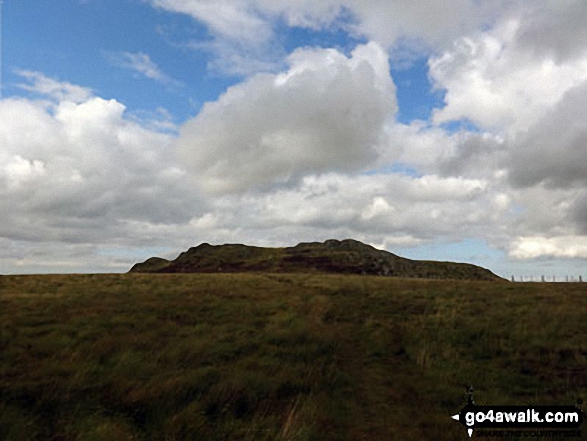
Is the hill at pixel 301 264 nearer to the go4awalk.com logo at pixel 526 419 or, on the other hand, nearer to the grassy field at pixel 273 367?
the grassy field at pixel 273 367

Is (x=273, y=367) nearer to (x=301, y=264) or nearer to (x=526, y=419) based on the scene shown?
(x=526, y=419)

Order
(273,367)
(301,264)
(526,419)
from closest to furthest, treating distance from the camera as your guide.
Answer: (526,419) < (273,367) < (301,264)

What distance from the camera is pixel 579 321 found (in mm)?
16531

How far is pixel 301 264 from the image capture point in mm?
138625

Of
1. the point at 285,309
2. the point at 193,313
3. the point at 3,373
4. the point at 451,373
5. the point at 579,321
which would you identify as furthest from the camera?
the point at 285,309

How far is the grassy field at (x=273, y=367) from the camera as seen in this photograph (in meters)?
7.50

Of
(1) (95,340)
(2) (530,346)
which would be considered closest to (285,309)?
(1) (95,340)

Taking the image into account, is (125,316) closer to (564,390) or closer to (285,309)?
(285,309)

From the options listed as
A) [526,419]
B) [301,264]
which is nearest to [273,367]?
[526,419]

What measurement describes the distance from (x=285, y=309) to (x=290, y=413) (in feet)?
42.6

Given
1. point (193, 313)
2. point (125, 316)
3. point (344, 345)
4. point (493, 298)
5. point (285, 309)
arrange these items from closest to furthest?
point (344, 345) → point (125, 316) → point (193, 313) → point (285, 309) → point (493, 298)

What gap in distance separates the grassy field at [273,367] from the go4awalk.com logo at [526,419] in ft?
1.35

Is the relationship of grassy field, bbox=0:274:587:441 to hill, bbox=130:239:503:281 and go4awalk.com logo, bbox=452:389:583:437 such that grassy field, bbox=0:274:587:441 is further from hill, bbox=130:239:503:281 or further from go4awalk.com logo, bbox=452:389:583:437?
hill, bbox=130:239:503:281

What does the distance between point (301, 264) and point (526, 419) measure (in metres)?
131
